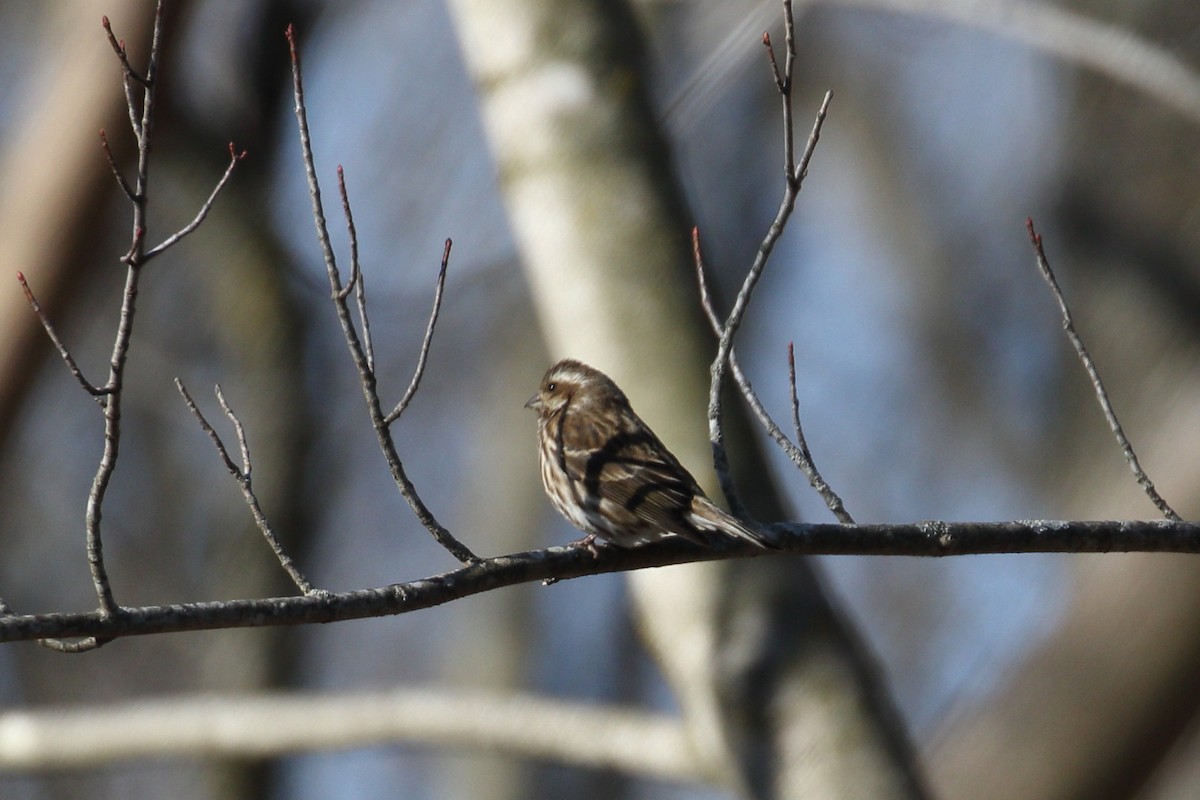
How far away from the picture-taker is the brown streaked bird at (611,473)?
4.46m

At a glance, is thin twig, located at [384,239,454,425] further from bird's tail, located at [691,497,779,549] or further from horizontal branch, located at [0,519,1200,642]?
bird's tail, located at [691,497,779,549]

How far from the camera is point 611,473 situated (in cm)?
523

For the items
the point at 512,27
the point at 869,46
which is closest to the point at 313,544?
the point at 512,27

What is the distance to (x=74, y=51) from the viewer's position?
5.36 m

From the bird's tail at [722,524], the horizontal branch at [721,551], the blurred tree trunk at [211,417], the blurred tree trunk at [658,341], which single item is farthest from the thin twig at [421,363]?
the blurred tree trunk at [211,417]

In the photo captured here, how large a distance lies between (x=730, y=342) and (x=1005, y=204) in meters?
10.1

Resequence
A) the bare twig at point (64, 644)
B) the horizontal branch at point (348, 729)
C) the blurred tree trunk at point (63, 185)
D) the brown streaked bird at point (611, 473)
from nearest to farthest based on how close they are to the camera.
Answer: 1. the bare twig at point (64, 644)
2. the brown streaked bird at point (611, 473)
3. the blurred tree trunk at point (63, 185)
4. the horizontal branch at point (348, 729)

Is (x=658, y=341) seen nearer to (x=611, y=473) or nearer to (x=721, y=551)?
(x=611, y=473)

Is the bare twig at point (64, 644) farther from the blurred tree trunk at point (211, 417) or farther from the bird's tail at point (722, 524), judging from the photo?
the blurred tree trunk at point (211, 417)

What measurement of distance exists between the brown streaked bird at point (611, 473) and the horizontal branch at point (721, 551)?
0.09 m

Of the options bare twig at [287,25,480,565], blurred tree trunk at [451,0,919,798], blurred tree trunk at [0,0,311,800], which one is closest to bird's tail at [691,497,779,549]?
bare twig at [287,25,480,565]

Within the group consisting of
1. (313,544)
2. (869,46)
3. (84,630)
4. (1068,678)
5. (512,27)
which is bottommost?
(1068,678)

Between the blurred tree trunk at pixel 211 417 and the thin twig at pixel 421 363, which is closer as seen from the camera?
the thin twig at pixel 421 363

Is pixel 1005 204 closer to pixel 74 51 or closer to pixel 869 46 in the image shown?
pixel 869 46
